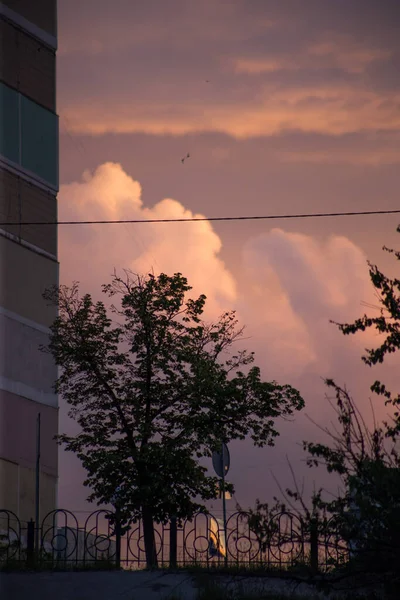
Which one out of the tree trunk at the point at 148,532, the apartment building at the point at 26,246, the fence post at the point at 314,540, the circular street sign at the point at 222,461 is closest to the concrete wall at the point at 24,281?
the apartment building at the point at 26,246

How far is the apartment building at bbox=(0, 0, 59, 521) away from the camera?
3023 centimetres

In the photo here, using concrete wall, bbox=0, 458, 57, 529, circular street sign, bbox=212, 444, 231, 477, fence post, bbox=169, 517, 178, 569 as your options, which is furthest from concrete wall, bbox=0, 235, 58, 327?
fence post, bbox=169, 517, 178, 569

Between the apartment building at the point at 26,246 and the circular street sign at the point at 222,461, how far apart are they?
1043cm

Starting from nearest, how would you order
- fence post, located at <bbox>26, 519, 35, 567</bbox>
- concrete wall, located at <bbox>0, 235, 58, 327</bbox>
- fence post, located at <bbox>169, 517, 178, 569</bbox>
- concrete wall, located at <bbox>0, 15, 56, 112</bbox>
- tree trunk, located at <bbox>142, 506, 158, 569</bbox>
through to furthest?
fence post, located at <bbox>26, 519, 35, 567</bbox> → fence post, located at <bbox>169, 517, 178, 569</bbox> → tree trunk, located at <bbox>142, 506, 158, 569</bbox> → concrete wall, located at <bbox>0, 235, 58, 327</bbox> → concrete wall, located at <bbox>0, 15, 56, 112</bbox>

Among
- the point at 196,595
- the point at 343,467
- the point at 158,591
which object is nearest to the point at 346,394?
the point at 343,467

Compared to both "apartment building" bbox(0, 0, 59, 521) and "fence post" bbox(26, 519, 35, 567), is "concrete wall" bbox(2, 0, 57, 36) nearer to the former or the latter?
"apartment building" bbox(0, 0, 59, 521)

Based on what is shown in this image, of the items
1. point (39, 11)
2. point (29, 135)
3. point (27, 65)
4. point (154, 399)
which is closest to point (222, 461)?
point (154, 399)

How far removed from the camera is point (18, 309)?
30.8 metres

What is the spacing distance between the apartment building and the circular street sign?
411 inches

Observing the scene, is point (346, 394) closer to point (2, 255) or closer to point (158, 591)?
point (158, 591)

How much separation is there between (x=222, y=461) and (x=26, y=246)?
45.4 ft

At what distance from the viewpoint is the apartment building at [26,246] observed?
30.2m

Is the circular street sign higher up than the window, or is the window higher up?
the window

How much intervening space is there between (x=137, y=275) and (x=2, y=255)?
8.92 m
